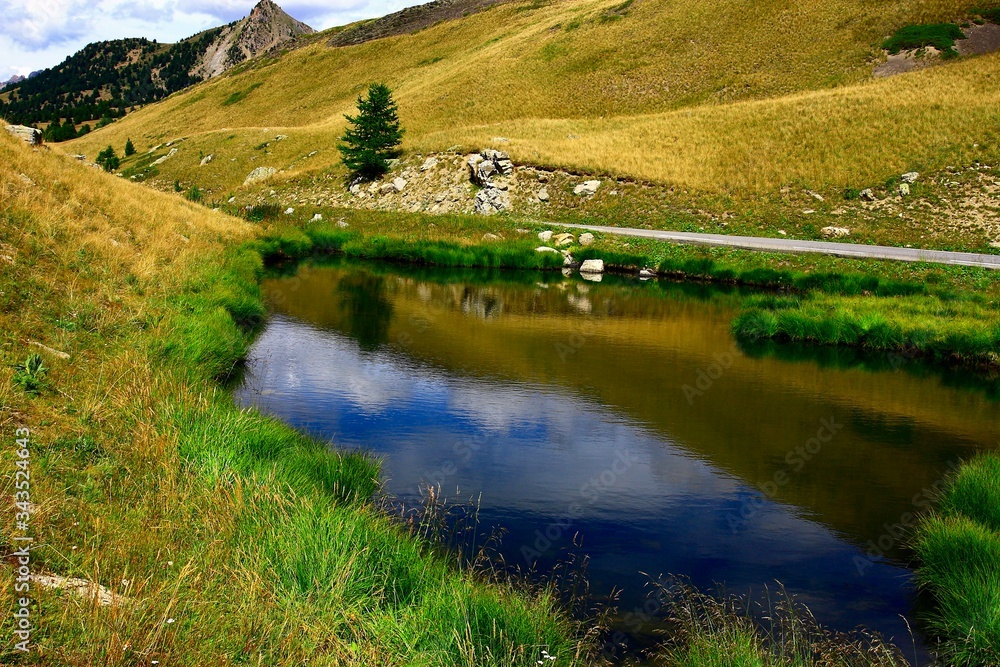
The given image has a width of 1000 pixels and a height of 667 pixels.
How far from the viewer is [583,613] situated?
7.49 metres

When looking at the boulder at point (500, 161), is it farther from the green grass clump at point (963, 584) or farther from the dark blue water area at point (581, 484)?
the green grass clump at point (963, 584)

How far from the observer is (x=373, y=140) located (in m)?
53.2

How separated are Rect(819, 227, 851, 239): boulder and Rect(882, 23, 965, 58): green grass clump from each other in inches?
1338

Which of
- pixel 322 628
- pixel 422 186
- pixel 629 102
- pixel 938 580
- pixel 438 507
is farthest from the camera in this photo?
pixel 629 102

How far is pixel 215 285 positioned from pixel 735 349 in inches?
604

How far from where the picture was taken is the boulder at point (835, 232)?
36.3 meters

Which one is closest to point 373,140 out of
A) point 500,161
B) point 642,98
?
point 500,161

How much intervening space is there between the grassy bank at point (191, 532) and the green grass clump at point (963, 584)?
154 inches

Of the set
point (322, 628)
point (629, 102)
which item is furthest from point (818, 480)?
point (629, 102)

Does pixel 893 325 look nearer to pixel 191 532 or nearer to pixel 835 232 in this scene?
pixel 835 232

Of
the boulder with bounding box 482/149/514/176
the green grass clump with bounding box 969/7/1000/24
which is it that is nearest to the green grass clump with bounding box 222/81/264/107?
the boulder with bounding box 482/149/514/176

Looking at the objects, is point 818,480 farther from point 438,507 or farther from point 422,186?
point 422,186

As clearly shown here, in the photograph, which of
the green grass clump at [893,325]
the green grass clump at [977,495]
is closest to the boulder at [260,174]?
the green grass clump at [893,325]

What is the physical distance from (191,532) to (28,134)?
92.8 ft
